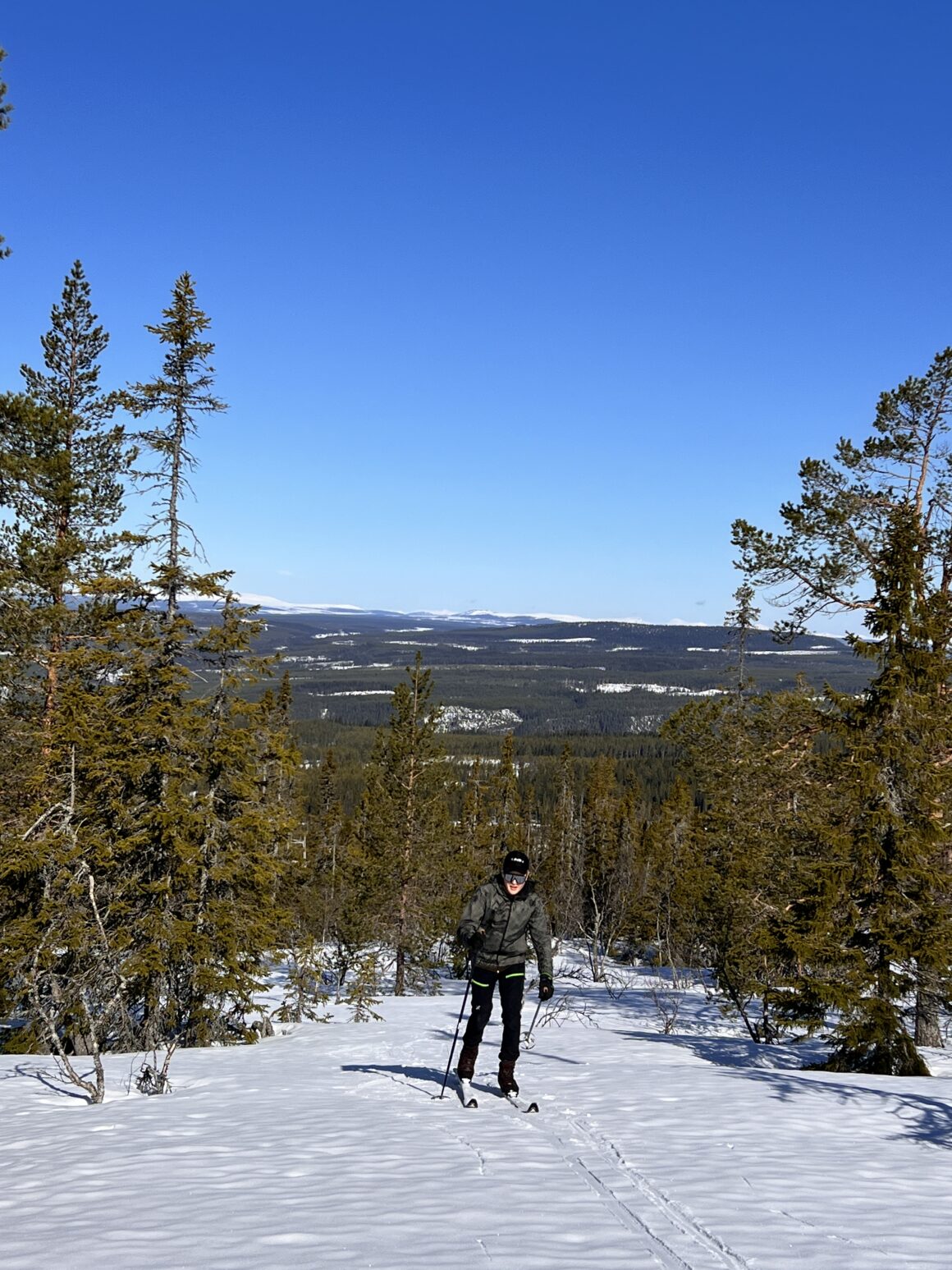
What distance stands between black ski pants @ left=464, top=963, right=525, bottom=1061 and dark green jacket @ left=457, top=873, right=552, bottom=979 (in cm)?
10

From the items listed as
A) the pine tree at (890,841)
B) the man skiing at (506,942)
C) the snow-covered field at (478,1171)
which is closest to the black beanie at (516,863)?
the man skiing at (506,942)

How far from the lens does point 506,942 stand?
8.34 m

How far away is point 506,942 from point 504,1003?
64 centimetres

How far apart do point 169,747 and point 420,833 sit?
48.2 ft

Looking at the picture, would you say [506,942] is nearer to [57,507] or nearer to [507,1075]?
[507,1075]

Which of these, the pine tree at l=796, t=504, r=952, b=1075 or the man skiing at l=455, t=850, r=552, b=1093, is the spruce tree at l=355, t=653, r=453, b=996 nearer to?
the pine tree at l=796, t=504, r=952, b=1075

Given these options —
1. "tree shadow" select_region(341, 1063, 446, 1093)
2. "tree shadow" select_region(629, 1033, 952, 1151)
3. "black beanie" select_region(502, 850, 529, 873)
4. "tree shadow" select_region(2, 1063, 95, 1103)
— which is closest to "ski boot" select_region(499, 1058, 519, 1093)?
"tree shadow" select_region(341, 1063, 446, 1093)

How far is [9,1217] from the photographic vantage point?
17.4 feet

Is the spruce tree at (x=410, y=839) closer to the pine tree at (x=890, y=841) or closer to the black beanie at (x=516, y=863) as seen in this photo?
the pine tree at (x=890, y=841)

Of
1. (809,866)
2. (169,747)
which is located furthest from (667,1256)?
(169,747)

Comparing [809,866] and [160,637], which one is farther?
[160,637]

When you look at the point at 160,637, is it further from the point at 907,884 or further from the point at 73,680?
the point at 907,884

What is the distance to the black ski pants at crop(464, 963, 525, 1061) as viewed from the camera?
8391 millimetres

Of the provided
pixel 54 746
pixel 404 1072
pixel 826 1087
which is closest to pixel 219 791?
pixel 54 746
